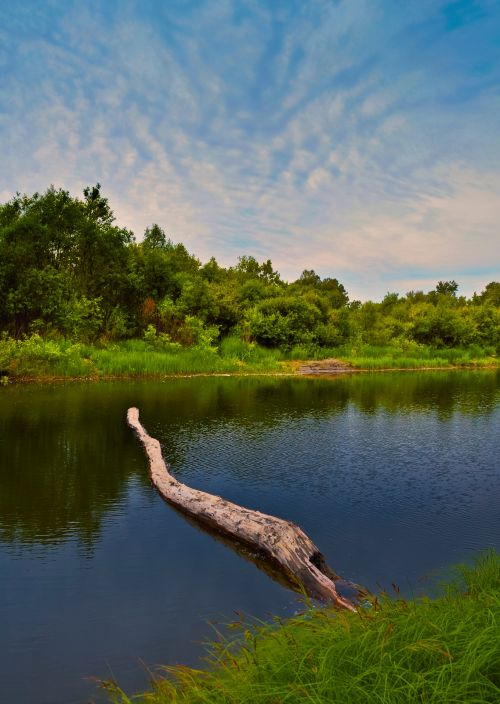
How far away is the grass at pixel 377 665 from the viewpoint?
4.05 metres

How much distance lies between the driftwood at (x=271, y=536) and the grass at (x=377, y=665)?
1.83 meters

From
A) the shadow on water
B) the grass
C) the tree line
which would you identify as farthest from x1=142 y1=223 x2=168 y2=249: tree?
the grass

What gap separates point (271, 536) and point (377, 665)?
18.0 feet

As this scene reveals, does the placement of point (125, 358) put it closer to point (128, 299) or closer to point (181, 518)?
point (128, 299)

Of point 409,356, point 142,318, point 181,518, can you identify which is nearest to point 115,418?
point 181,518

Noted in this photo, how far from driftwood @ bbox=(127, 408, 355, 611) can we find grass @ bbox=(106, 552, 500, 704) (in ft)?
6.00

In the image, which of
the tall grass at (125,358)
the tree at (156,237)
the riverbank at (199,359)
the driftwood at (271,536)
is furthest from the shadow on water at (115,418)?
the tree at (156,237)

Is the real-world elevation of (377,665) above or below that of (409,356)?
below

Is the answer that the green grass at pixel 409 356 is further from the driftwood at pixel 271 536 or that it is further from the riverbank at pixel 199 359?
the driftwood at pixel 271 536

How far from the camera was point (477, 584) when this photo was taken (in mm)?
8094

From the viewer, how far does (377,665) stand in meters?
4.41

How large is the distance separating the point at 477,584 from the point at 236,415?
17.1 meters

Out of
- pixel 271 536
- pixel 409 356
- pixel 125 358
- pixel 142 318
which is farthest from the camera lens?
pixel 409 356

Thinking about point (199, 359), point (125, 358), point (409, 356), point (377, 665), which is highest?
point (409, 356)
